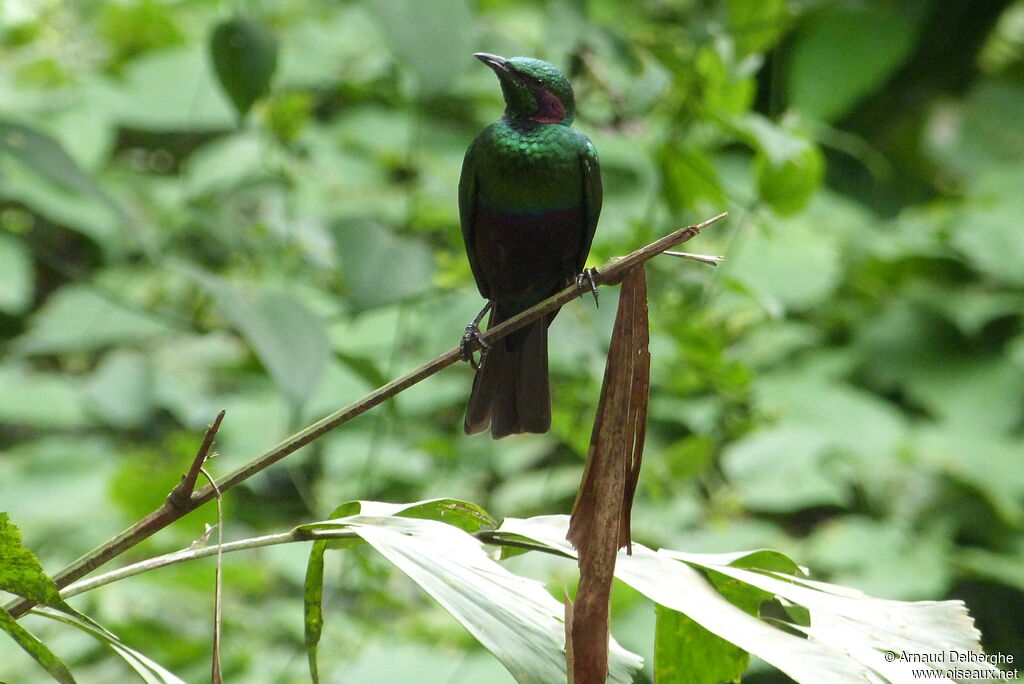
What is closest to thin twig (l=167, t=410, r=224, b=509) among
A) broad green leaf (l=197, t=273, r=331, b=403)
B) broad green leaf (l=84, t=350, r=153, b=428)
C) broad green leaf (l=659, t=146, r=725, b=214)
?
broad green leaf (l=197, t=273, r=331, b=403)

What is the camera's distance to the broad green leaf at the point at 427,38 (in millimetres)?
1604

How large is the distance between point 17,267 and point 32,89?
1063mm

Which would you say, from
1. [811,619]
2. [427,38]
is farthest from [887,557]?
[811,619]

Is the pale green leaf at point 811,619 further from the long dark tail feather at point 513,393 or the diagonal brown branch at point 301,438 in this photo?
the diagonal brown branch at point 301,438

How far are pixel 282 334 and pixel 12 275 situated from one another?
243cm

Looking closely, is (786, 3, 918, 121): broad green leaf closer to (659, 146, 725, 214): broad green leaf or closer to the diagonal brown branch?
(659, 146, 725, 214): broad green leaf

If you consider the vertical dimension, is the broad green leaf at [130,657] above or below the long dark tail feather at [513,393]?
below

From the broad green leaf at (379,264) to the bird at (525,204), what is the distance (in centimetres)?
64

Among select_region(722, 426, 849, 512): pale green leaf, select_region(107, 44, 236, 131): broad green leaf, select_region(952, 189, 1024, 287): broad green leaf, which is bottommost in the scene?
select_region(722, 426, 849, 512): pale green leaf

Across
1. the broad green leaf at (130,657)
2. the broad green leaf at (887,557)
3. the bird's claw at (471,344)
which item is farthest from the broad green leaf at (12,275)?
the broad green leaf at (130,657)

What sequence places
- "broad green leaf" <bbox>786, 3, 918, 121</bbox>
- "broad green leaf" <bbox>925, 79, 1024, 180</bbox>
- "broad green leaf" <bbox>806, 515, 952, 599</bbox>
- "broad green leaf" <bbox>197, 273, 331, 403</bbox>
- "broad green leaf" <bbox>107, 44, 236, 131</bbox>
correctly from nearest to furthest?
"broad green leaf" <bbox>197, 273, 331, 403</bbox>, "broad green leaf" <bbox>806, 515, 952, 599</bbox>, "broad green leaf" <bbox>107, 44, 236, 131</bbox>, "broad green leaf" <bbox>786, 3, 918, 121</bbox>, "broad green leaf" <bbox>925, 79, 1024, 180</bbox>

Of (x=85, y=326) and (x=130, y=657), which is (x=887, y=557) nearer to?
(x=85, y=326)

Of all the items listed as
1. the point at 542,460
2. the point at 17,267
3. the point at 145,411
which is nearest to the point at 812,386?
the point at 542,460

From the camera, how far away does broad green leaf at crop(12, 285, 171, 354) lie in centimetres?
330
